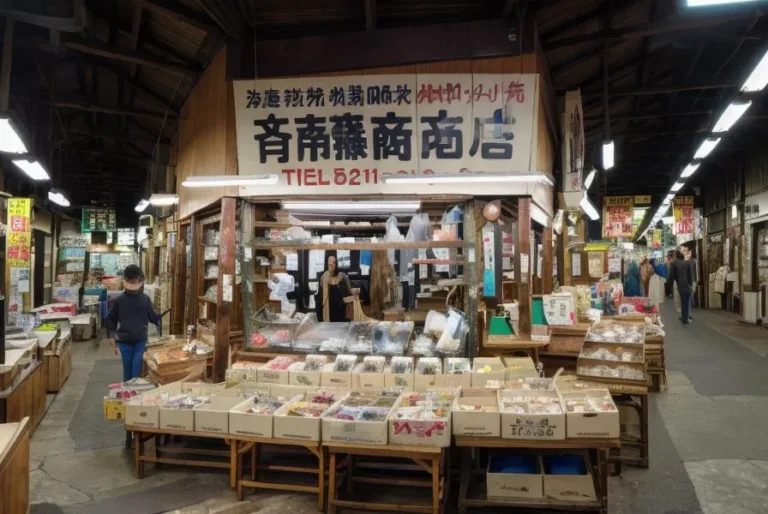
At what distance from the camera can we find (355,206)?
873 cm

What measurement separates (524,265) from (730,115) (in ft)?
16.4

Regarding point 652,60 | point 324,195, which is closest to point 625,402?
point 324,195

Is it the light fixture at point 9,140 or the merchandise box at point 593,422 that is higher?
the light fixture at point 9,140

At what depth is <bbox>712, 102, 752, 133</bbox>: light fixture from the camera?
8905 mm

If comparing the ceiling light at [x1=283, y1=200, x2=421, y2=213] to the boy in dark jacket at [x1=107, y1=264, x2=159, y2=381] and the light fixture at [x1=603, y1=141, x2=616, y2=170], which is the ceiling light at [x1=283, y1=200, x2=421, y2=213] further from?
the light fixture at [x1=603, y1=141, x2=616, y2=170]

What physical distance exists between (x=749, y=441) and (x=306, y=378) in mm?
5473

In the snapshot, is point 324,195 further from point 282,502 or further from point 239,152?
point 282,502

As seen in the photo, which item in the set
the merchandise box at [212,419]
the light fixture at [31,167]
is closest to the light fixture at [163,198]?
the light fixture at [31,167]

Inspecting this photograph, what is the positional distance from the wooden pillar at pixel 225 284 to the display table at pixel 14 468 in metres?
3.67

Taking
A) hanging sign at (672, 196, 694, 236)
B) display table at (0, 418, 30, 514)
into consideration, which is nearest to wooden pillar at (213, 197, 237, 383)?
display table at (0, 418, 30, 514)

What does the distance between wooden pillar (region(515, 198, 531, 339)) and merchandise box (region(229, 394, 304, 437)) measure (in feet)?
12.5

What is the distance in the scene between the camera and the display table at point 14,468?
3663mm

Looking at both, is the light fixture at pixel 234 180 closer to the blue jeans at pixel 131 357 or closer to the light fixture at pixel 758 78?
the blue jeans at pixel 131 357

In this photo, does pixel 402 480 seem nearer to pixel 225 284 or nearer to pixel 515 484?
pixel 515 484
